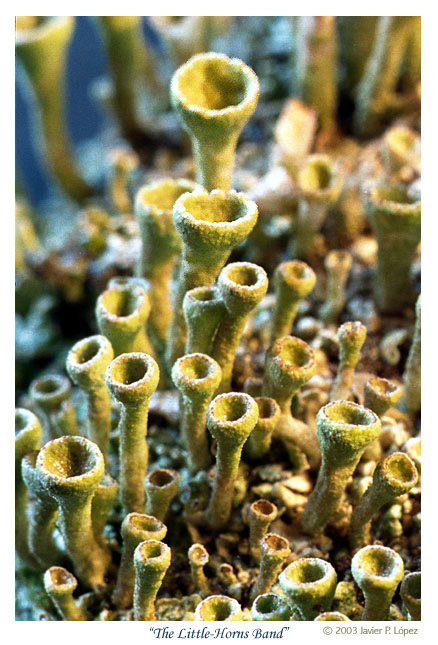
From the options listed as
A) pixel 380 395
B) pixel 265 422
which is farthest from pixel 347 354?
pixel 265 422

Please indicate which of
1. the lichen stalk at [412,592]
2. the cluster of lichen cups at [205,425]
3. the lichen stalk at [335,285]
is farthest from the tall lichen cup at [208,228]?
the lichen stalk at [412,592]

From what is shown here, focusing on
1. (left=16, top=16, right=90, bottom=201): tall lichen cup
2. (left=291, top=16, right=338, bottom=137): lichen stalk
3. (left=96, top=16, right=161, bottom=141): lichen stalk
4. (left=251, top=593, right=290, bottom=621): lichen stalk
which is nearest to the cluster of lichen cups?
(left=251, top=593, right=290, bottom=621): lichen stalk

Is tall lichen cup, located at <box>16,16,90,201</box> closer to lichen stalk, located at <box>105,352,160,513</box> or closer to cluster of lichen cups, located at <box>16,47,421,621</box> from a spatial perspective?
cluster of lichen cups, located at <box>16,47,421,621</box>

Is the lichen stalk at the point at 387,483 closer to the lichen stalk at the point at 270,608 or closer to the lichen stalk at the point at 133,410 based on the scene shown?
the lichen stalk at the point at 270,608

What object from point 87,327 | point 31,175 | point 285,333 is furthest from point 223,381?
point 31,175

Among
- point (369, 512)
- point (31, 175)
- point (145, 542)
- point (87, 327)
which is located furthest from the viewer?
point (31, 175)

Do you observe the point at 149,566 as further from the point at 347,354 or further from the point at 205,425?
the point at 347,354

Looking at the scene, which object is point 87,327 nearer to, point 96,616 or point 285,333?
point 285,333
